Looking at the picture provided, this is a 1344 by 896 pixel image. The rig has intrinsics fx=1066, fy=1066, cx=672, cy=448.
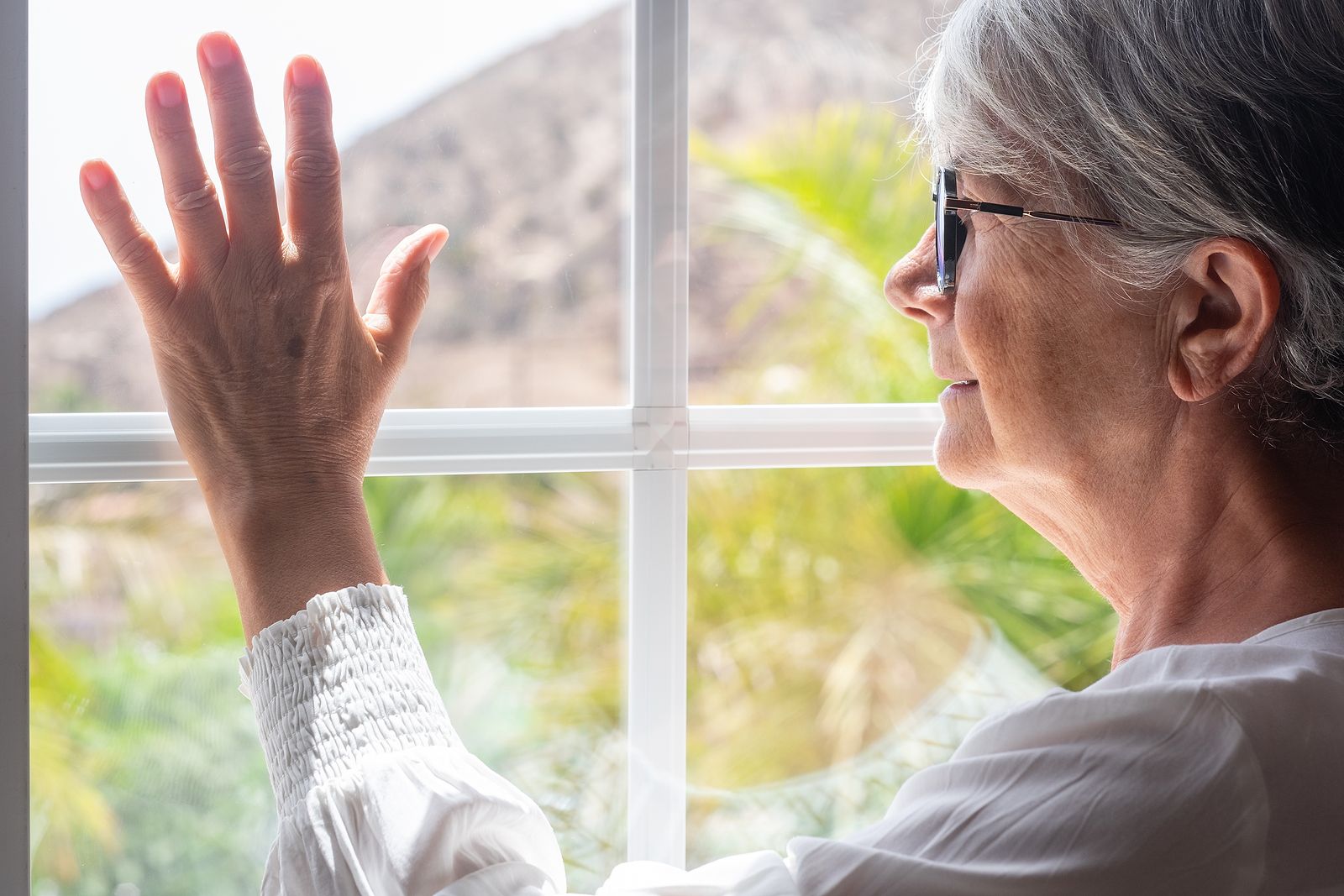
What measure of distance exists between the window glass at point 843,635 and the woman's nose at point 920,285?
0.25 meters

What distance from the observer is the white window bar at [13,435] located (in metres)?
0.91

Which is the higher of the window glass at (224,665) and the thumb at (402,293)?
the thumb at (402,293)

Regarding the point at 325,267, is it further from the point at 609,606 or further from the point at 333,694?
the point at 609,606

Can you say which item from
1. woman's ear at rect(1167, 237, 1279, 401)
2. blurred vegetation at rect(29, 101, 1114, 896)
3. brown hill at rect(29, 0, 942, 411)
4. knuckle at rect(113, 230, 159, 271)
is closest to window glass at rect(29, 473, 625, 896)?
blurred vegetation at rect(29, 101, 1114, 896)

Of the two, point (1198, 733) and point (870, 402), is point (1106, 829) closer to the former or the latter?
point (1198, 733)

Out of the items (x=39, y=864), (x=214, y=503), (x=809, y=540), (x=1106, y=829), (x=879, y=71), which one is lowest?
(x=39, y=864)

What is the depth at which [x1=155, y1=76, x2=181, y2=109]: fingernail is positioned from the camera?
917mm

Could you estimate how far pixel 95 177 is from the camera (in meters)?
0.94

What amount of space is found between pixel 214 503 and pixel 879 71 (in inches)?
34.9

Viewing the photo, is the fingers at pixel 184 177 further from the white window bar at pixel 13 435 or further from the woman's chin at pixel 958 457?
the woman's chin at pixel 958 457

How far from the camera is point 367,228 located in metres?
1.06

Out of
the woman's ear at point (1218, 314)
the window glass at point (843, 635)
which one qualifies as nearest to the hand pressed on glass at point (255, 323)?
the window glass at point (843, 635)

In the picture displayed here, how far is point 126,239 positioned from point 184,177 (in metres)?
0.07

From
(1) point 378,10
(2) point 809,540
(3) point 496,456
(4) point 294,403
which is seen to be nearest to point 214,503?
(4) point 294,403
